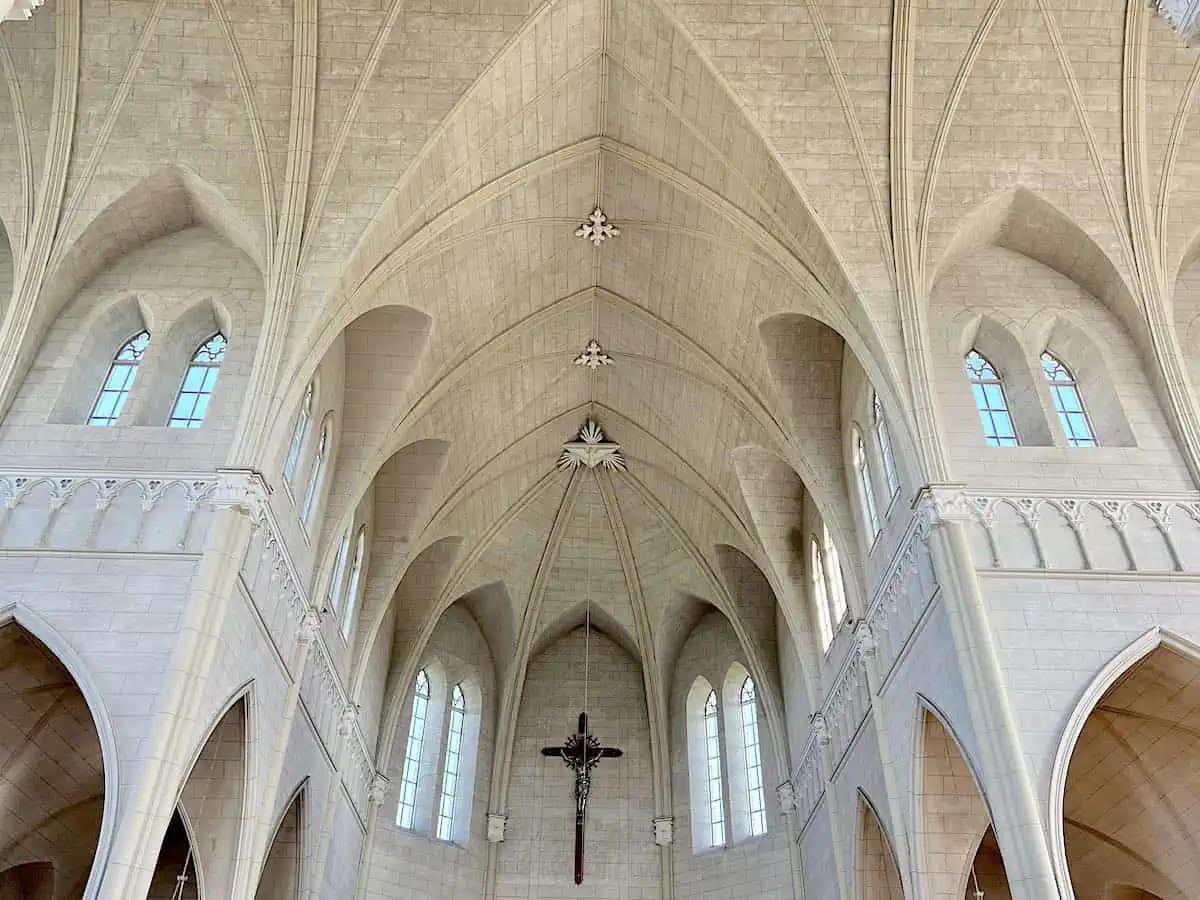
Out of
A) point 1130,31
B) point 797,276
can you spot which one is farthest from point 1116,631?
point 1130,31

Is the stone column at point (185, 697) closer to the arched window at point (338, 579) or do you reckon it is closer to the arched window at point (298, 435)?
the arched window at point (298, 435)

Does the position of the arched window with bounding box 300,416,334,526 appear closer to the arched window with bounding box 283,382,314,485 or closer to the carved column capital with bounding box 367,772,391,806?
the arched window with bounding box 283,382,314,485

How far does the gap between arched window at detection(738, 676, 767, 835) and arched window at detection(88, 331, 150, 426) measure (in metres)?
14.1

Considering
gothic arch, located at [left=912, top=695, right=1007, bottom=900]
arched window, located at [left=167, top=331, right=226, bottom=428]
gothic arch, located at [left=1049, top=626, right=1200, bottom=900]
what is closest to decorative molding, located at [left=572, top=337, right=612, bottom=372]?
arched window, located at [left=167, top=331, right=226, bottom=428]

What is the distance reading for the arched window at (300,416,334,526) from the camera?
16797 mm

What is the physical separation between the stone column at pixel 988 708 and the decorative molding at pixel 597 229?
7967 millimetres

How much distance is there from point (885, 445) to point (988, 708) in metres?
5.48

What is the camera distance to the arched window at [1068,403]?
1491 cm

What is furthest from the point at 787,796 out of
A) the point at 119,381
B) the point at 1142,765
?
the point at 119,381

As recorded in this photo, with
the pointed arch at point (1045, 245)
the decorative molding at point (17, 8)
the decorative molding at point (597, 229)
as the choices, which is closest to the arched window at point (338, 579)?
the decorative molding at point (597, 229)

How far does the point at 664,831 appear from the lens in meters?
23.6

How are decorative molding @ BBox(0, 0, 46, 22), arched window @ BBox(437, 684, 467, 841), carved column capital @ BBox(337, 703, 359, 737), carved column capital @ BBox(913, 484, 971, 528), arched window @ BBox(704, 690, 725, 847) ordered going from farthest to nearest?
1. arched window @ BBox(437, 684, 467, 841)
2. arched window @ BBox(704, 690, 725, 847)
3. carved column capital @ BBox(337, 703, 359, 737)
4. carved column capital @ BBox(913, 484, 971, 528)
5. decorative molding @ BBox(0, 0, 46, 22)

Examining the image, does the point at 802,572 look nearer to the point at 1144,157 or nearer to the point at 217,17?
the point at 1144,157

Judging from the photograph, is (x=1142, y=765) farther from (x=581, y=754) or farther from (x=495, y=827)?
(x=495, y=827)
